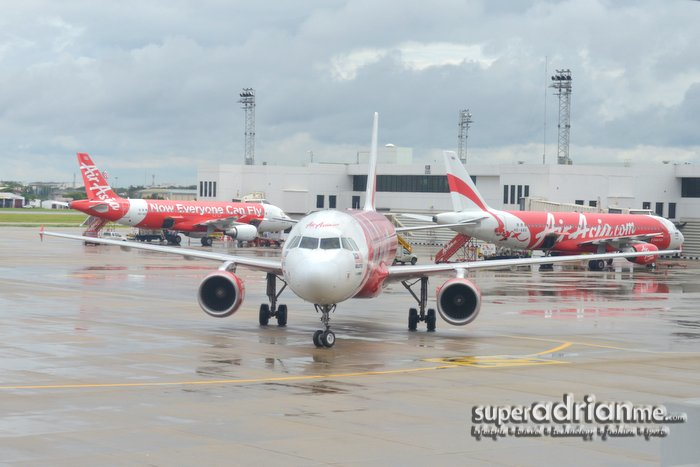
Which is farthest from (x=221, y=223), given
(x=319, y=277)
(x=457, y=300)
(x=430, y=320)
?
(x=319, y=277)

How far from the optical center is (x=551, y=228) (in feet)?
249

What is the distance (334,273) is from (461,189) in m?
46.7

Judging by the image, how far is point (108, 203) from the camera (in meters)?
95.8

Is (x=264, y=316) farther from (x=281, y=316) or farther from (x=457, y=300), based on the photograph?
(x=457, y=300)

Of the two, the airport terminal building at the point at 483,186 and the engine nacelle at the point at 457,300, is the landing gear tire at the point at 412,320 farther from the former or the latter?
the airport terminal building at the point at 483,186

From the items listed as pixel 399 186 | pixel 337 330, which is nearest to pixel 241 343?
pixel 337 330

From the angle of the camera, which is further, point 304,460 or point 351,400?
point 351,400

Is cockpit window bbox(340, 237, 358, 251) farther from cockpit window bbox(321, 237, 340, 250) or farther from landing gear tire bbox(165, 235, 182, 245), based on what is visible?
landing gear tire bbox(165, 235, 182, 245)

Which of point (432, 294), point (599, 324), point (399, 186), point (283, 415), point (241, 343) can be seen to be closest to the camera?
point (283, 415)

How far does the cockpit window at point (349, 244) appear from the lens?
27.9 metres

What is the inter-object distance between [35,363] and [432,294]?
2713 centimetres

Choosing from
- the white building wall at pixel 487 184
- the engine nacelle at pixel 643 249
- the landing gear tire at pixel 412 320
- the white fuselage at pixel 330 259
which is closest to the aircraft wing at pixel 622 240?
the engine nacelle at pixel 643 249

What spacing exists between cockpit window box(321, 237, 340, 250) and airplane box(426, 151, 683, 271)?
3962 centimetres

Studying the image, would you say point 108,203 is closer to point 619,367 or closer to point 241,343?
point 241,343
